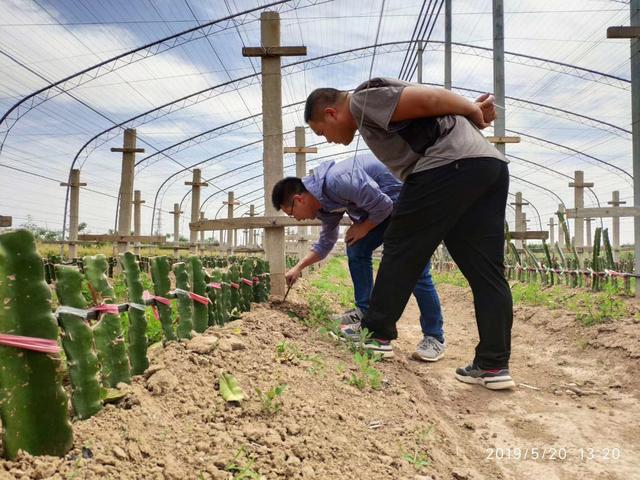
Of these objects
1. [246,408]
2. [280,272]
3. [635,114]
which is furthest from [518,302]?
[246,408]

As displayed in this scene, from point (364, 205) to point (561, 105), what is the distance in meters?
22.8

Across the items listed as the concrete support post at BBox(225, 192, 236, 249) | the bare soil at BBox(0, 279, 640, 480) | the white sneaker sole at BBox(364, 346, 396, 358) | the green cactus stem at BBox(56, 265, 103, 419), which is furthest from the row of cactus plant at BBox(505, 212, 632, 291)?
the concrete support post at BBox(225, 192, 236, 249)

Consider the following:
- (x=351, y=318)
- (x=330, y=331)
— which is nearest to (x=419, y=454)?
(x=330, y=331)

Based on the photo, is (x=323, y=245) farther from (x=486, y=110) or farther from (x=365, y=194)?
(x=486, y=110)

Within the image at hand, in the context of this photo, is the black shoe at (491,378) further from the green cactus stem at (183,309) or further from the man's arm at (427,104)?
the green cactus stem at (183,309)

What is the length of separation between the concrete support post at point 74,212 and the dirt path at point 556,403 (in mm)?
13341

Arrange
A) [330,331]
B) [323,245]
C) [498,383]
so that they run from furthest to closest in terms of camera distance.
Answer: [323,245], [330,331], [498,383]

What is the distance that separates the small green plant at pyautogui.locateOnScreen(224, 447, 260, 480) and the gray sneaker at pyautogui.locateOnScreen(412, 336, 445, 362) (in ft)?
7.66

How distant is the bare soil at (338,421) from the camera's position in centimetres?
136

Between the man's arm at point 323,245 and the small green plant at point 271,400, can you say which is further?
the man's arm at point 323,245

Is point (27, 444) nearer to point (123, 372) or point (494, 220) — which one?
point (123, 372)

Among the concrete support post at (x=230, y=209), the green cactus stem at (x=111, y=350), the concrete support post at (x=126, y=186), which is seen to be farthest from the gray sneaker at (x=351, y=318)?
the concrete support post at (x=230, y=209)

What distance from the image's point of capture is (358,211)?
11.9ft

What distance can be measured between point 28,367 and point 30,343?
67 mm
